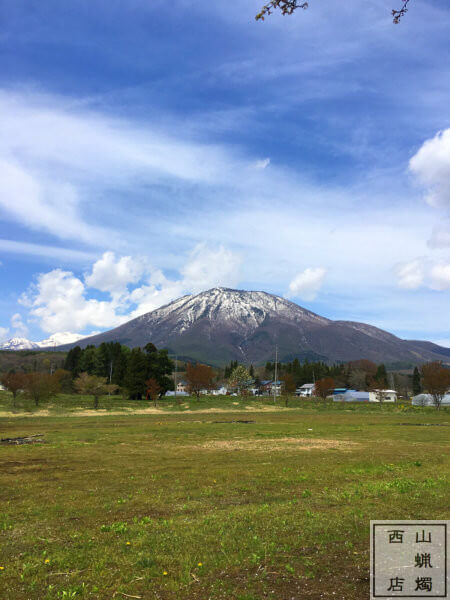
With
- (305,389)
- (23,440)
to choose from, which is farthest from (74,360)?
(23,440)

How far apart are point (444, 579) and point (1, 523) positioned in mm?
10473

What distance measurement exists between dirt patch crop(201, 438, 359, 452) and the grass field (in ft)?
11.5

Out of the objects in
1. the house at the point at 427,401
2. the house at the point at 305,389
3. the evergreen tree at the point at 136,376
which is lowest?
the house at the point at 305,389

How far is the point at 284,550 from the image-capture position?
8672mm

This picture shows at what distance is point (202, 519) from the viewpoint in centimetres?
1097

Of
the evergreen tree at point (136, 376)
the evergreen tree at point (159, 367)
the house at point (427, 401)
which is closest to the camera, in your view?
the evergreen tree at point (136, 376)

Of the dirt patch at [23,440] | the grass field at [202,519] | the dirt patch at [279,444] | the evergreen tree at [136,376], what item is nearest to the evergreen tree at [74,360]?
the evergreen tree at [136,376]

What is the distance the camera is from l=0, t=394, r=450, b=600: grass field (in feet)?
24.2

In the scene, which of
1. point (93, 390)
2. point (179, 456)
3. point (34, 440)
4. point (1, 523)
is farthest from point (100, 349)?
point (1, 523)

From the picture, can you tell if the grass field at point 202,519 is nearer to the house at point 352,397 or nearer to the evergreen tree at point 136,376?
the evergreen tree at point 136,376

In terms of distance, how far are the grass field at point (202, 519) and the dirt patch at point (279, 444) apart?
3508mm

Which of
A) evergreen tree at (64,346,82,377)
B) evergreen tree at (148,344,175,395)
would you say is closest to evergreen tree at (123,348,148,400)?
evergreen tree at (148,344,175,395)

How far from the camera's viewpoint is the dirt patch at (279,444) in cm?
2661

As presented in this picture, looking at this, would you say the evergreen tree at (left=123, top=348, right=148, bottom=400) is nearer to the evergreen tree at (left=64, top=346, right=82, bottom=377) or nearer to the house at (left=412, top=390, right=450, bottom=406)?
the evergreen tree at (left=64, top=346, right=82, bottom=377)
